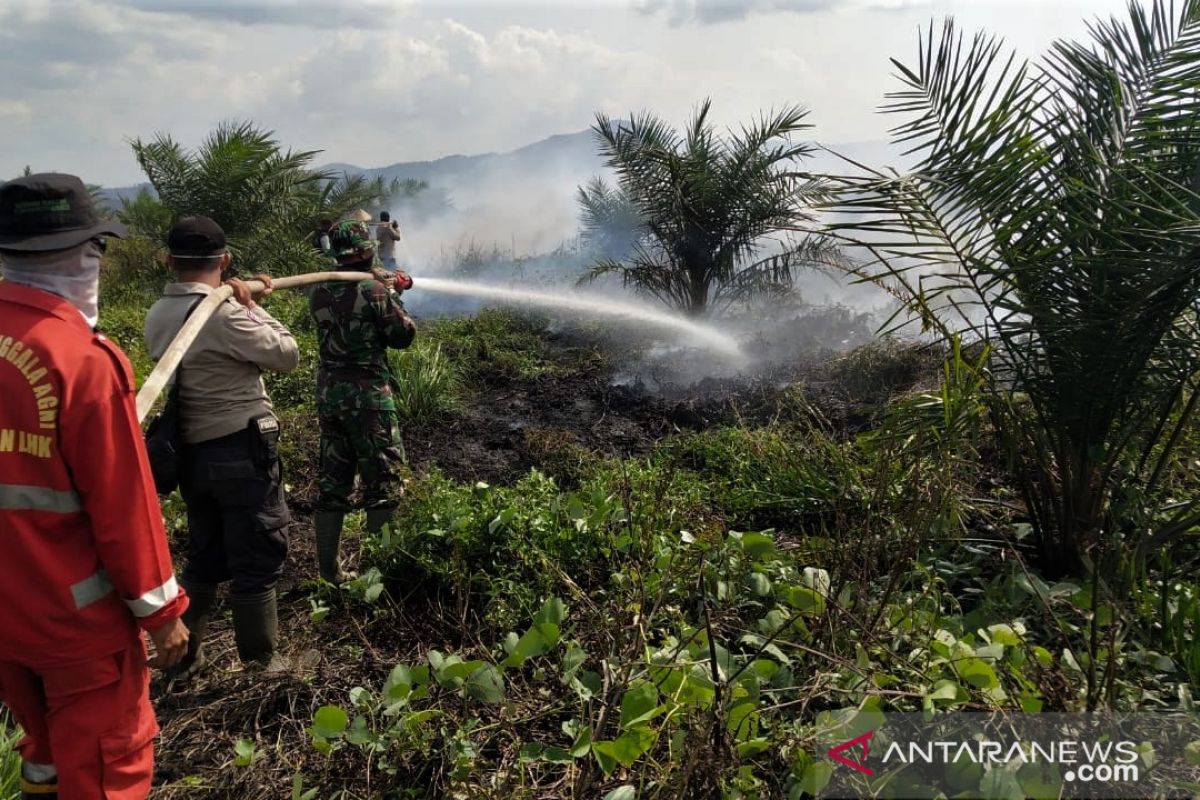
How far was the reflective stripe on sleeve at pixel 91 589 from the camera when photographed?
182 cm

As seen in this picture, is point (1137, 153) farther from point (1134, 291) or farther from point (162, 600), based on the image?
point (162, 600)

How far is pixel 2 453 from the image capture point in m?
1.73

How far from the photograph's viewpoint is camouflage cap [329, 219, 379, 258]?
384 centimetres

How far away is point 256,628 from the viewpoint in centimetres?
304

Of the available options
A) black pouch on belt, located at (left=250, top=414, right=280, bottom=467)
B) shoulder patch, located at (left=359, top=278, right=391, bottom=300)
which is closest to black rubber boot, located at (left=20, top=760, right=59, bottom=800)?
black pouch on belt, located at (left=250, top=414, right=280, bottom=467)

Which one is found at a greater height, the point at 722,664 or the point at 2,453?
the point at 2,453

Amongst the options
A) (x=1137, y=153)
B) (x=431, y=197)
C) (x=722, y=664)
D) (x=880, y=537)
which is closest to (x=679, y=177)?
(x=1137, y=153)

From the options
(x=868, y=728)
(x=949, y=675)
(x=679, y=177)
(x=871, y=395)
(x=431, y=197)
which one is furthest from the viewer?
(x=431, y=197)

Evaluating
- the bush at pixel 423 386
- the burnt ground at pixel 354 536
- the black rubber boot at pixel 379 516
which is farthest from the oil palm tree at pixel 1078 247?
the bush at pixel 423 386

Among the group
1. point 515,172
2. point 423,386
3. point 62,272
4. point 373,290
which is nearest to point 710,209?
point 423,386

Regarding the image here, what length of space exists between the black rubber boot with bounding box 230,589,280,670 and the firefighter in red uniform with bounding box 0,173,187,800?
1.09 m

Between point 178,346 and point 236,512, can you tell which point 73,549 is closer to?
point 178,346

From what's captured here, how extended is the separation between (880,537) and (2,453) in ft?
9.17

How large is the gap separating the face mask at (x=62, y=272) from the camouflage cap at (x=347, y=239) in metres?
1.92
